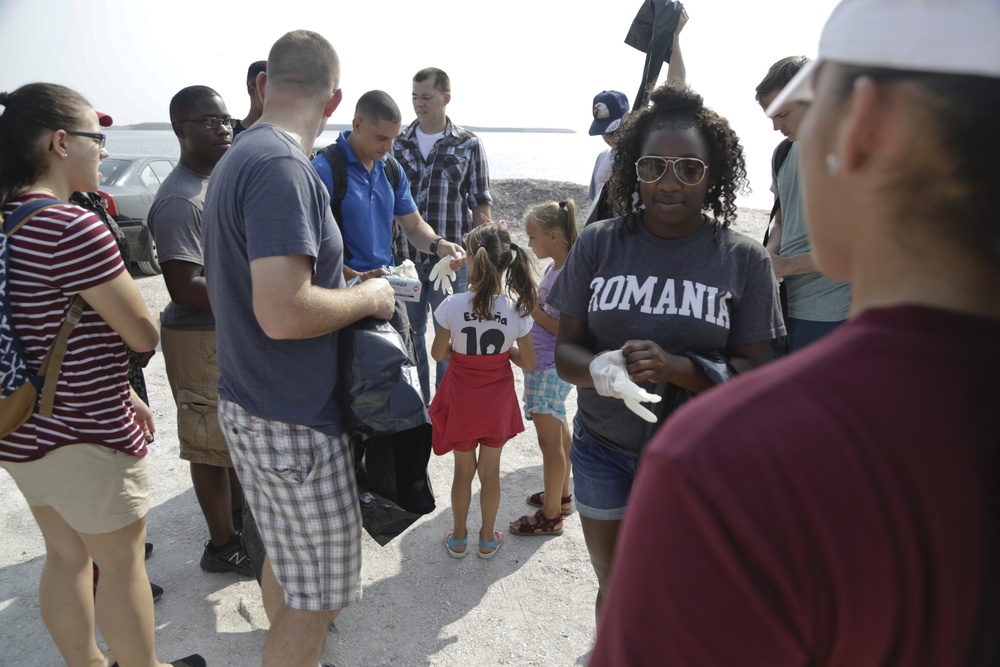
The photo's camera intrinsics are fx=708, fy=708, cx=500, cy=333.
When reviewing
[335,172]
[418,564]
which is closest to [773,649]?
[418,564]

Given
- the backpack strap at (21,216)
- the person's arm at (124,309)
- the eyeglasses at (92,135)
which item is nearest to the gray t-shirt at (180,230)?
the eyeglasses at (92,135)

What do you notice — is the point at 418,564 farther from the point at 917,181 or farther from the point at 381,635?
the point at 917,181

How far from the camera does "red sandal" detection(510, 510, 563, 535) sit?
379 cm

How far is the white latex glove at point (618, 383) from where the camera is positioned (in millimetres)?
1998

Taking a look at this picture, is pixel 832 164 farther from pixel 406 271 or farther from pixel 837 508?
pixel 406 271

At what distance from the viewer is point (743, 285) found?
7.49 ft

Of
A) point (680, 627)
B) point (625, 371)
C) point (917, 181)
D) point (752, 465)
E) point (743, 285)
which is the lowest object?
point (625, 371)

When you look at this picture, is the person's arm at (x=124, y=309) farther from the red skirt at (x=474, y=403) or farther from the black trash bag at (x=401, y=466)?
the red skirt at (x=474, y=403)

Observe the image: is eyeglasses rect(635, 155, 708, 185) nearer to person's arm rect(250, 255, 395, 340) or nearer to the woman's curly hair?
the woman's curly hair

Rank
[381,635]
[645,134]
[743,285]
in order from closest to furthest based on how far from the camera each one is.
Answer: [743,285]
[645,134]
[381,635]

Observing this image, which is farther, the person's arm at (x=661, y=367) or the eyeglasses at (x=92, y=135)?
the eyeglasses at (x=92, y=135)

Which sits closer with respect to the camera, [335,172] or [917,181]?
[917,181]

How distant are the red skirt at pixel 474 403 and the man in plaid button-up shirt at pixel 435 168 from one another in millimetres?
1506

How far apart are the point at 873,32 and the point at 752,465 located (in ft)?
1.54
